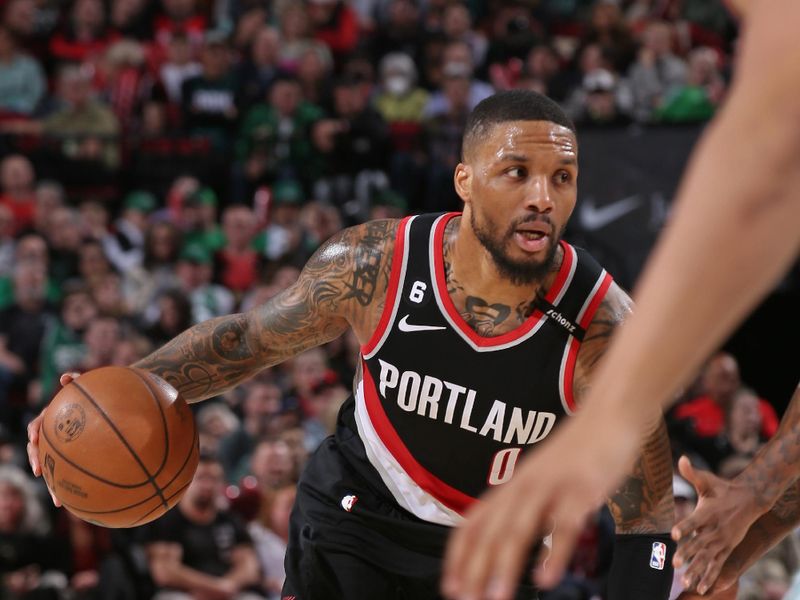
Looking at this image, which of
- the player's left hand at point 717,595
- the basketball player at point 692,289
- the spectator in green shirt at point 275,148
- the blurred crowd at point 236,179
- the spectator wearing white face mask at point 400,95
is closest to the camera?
the basketball player at point 692,289

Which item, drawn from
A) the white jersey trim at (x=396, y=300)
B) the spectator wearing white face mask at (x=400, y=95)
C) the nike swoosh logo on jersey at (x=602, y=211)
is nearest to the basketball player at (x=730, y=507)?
the white jersey trim at (x=396, y=300)

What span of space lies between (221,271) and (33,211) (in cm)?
157

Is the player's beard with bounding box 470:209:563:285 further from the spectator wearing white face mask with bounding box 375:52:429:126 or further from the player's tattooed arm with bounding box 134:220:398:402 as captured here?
the spectator wearing white face mask with bounding box 375:52:429:126

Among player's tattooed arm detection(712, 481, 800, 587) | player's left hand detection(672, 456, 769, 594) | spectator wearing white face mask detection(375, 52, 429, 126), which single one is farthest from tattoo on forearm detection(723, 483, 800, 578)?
spectator wearing white face mask detection(375, 52, 429, 126)

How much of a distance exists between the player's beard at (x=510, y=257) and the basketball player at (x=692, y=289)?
2236mm

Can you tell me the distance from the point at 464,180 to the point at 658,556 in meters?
1.31

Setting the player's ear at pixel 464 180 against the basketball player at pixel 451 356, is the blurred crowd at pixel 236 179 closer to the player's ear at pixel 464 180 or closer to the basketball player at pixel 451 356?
the basketball player at pixel 451 356

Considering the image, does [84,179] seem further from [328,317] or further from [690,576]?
[690,576]

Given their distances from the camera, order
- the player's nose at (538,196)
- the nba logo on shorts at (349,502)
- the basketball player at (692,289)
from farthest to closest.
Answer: the nba logo on shorts at (349,502)
the player's nose at (538,196)
the basketball player at (692,289)

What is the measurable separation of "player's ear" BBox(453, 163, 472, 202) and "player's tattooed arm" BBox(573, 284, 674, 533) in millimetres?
558

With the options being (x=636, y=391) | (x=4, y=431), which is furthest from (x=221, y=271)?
(x=636, y=391)

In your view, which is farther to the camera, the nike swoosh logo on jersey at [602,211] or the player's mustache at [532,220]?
the nike swoosh logo on jersey at [602,211]

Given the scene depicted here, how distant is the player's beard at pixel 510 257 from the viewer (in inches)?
140

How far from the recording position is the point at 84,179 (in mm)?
10242
